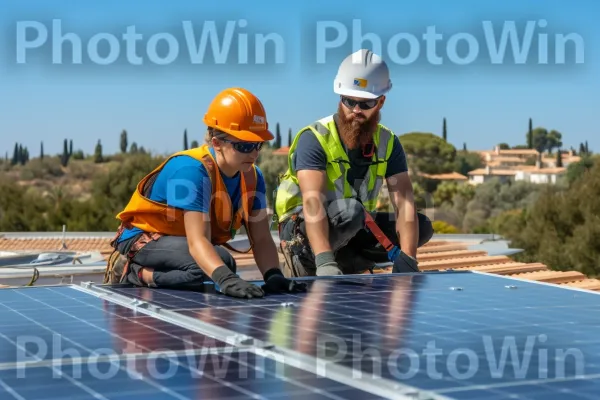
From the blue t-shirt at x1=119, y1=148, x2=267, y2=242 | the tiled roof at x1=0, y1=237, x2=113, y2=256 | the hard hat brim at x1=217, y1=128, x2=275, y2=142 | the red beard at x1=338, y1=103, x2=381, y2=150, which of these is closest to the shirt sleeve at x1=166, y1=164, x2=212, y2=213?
the blue t-shirt at x1=119, y1=148, x2=267, y2=242

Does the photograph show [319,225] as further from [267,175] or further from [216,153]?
[267,175]

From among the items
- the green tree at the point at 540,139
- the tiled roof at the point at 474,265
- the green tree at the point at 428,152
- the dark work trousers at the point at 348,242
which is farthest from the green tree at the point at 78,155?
the dark work trousers at the point at 348,242

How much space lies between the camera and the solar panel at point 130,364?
13.8 ft

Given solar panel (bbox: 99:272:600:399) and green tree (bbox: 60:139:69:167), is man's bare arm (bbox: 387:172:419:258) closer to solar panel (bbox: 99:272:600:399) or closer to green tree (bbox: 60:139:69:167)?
solar panel (bbox: 99:272:600:399)

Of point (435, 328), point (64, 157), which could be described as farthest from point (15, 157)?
point (435, 328)

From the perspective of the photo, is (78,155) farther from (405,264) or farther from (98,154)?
(405,264)

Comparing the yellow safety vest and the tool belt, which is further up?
the yellow safety vest

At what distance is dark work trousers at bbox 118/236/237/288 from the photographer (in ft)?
26.1

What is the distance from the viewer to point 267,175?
2793 inches

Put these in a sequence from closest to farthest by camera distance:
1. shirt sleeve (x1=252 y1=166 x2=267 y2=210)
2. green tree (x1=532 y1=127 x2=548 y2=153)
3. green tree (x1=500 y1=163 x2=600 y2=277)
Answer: shirt sleeve (x1=252 y1=166 x2=267 y2=210) < green tree (x1=500 y1=163 x2=600 y2=277) < green tree (x1=532 y1=127 x2=548 y2=153)

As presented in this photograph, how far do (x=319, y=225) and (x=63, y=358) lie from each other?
519 centimetres

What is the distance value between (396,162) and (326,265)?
1.50 meters

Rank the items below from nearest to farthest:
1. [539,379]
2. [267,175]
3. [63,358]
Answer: [539,379], [63,358], [267,175]

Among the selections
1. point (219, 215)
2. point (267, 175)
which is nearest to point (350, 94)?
point (219, 215)
